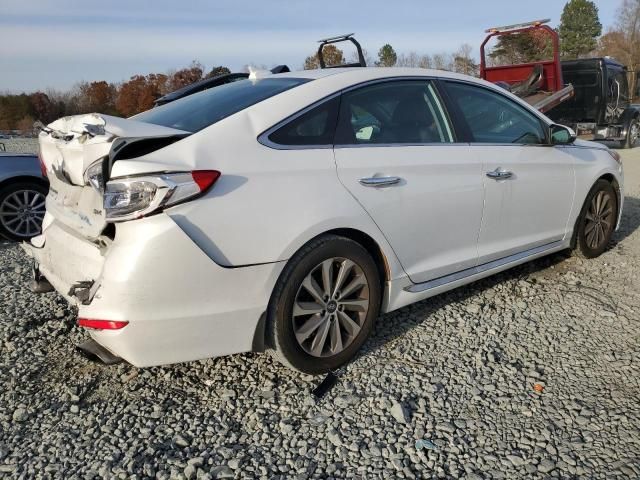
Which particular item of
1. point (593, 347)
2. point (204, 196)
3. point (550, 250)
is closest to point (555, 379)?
point (593, 347)

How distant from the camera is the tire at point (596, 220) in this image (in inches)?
186

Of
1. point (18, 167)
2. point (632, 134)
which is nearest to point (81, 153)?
point (18, 167)

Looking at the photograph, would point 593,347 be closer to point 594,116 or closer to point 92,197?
point 92,197

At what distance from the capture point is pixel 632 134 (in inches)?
621

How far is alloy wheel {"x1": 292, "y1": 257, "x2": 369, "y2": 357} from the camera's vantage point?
279cm

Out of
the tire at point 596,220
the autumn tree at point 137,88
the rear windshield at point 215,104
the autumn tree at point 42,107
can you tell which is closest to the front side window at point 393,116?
the rear windshield at point 215,104

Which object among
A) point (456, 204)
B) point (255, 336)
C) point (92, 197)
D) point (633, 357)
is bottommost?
point (633, 357)

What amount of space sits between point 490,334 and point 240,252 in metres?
1.84

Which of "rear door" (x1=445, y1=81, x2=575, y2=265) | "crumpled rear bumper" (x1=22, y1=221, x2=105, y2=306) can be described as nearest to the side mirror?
"rear door" (x1=445, y1=81, x2=575, y2=265)

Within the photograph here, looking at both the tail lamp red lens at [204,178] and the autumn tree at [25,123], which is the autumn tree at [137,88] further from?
the tail lamp red lens at [204,178]

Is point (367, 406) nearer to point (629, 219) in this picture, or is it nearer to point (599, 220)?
point (599, 220)

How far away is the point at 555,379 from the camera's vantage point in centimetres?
293

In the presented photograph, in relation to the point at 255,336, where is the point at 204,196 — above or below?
above

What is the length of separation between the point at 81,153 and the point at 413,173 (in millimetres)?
1778
